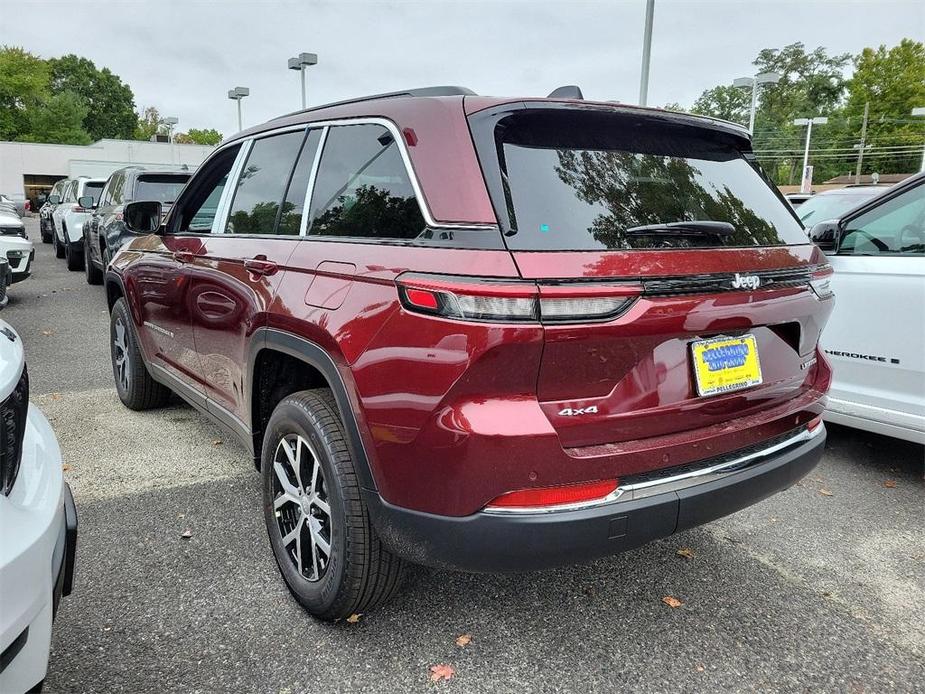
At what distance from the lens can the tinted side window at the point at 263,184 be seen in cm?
293

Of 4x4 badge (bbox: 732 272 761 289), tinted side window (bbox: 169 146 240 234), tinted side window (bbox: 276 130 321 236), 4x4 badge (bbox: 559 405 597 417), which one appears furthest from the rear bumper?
tinted side window (bbox: 169 146 240 234)

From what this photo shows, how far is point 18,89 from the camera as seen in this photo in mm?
61031

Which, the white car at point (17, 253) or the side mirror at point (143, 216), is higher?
the side mirror at point (143, 216)

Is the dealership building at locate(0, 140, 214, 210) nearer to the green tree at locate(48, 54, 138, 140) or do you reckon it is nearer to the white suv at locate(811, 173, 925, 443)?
the green tree at locate(48, 54, 138, 140)

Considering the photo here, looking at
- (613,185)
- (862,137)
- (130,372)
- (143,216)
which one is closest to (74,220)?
(130,372)

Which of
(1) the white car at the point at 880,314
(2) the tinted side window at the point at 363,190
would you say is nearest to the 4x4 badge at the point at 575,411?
(2) the tinted side window at the point at 363,190

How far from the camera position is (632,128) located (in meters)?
2.27

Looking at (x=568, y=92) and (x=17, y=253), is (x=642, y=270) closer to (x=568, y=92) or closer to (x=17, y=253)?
(x=568, y=92)

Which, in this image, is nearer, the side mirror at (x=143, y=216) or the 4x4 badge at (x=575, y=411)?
the 4x4 badge at (x=575, y=411)

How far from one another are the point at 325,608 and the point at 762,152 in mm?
74615

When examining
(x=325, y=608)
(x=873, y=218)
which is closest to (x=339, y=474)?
(x=325, y=608)

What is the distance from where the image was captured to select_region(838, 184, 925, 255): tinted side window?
3812 mm

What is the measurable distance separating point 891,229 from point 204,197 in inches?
153

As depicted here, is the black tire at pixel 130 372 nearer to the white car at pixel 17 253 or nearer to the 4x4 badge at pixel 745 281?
the 4x4 badge at pixel 745 281
